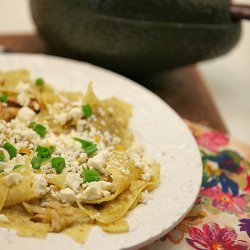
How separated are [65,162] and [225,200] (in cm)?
55

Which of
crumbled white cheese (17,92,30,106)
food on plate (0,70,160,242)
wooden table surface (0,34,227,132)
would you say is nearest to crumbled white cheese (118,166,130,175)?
food on plate (0,70,160,242)

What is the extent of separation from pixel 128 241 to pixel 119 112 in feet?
2.16

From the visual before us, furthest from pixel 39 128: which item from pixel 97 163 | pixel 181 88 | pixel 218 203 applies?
pixel 181 88

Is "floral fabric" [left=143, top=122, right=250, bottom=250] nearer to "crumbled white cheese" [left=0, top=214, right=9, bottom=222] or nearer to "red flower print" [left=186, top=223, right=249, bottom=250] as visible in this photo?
"red flower print" [left=186, top=223, right=249, bottom=250]

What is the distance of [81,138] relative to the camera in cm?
151

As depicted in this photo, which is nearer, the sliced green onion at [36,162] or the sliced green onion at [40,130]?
the sliced green onion at [36,162]

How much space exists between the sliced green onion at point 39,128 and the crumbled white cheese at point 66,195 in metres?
0.28

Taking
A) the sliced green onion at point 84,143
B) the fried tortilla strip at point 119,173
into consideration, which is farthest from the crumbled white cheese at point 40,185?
the sliced green onion at point 84,143

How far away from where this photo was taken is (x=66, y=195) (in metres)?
1.26

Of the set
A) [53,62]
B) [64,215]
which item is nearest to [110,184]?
[64,215]

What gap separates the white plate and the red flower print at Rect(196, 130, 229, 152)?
16cm

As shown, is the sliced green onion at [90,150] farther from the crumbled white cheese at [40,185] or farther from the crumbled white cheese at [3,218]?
the crumbled white cheese at [3,218]

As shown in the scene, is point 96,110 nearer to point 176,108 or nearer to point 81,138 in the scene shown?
point 81,138

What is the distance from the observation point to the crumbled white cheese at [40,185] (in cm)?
125
